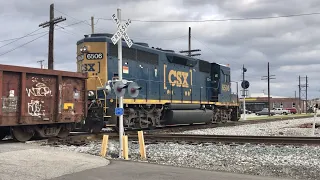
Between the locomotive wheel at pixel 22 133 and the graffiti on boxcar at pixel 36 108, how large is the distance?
0.69 m

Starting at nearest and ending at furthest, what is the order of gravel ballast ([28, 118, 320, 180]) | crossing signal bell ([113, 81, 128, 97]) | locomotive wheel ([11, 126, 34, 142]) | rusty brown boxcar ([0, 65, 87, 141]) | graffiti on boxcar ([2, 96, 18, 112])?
gravel ballast ([28, 118, 320, 180]) → crossing signal bell ([113, 81, 128, 97]) → graffiti on boxcar ([2, 96, 18, 112]) → rusty brown boxcar ([0, 65, 87, 141]) → locomotive wheel ([11, 126, 34, 142])

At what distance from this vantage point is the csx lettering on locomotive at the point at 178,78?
21.0 m

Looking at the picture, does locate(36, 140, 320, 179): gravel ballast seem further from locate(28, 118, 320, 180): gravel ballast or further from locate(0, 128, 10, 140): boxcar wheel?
locate(0, 128, 10, 140): boxcar wheel

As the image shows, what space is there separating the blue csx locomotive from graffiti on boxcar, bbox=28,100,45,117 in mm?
2364

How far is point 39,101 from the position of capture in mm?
13133

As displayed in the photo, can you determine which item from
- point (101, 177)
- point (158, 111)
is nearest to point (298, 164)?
point (101, 177)

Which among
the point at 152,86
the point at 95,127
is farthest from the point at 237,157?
the point at 152,86

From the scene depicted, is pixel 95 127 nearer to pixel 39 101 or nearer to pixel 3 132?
pixel 39 101

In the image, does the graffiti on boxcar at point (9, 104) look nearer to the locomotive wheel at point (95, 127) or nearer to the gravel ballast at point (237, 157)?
the gravel ballast at point (237, 157)

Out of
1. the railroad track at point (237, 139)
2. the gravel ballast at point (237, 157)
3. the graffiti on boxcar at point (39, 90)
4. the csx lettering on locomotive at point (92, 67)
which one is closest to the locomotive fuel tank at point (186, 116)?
the csx lettering on locomotive at point (92, 67)

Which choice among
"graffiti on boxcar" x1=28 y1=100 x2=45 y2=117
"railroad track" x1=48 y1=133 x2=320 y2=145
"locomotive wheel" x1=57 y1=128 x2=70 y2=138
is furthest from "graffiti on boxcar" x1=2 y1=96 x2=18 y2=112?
"locomotive wheel" x1=57 y1=128 x2=70 y2=138

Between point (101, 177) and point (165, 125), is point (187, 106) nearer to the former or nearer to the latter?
point (165, 125)

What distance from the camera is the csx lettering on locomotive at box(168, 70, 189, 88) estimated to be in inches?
825

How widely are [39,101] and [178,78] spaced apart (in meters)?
10.2
